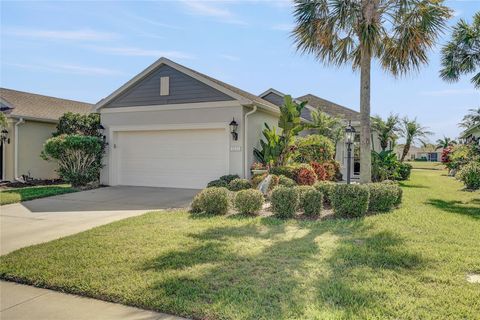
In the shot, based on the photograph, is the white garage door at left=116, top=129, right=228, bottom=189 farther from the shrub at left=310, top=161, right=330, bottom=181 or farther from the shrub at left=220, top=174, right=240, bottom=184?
the shrub at left=310, top=161, right=330, bottom=181

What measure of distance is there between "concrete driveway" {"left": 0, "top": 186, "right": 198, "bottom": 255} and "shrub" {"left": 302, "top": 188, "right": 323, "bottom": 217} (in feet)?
11.3

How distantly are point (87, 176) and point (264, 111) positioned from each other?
24.5ft

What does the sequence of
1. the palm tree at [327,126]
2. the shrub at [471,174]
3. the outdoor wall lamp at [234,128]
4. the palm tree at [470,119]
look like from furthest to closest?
1. the palm tree at [470,119]
2. the palm tree at [327,126]
3. the outdoor wall lamp at [234,128]
4. the shrub at [471,174]

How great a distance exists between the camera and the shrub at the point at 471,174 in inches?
437

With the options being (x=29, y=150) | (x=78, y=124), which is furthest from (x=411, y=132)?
(x=29, y=150)

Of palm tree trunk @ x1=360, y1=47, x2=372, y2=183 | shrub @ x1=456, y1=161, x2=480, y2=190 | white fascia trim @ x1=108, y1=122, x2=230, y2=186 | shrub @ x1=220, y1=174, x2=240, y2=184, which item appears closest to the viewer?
palm tree trunk @ x1=360, y1=47, x2=372, y2=183

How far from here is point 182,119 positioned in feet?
41.1

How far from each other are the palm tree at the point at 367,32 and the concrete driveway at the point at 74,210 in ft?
20.1

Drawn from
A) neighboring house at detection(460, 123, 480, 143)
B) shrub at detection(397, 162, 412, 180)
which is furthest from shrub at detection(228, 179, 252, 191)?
neighboring house at detection(460, 123, 480, 143)

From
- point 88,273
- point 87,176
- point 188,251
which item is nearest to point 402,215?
point 188,251

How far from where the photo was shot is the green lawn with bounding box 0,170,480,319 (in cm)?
331

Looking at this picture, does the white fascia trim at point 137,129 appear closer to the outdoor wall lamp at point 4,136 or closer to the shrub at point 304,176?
the shrub at point 304,176

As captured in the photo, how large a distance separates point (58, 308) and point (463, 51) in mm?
14518

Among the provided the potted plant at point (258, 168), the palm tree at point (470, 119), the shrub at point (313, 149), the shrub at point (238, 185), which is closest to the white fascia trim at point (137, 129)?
the potted plant at point (258, 168)
